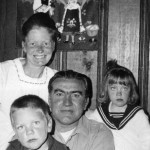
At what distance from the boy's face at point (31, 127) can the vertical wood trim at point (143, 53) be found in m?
0.85

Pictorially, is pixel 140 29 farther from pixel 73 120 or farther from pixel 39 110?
pixel 39 110

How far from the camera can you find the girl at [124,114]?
7.59 ft

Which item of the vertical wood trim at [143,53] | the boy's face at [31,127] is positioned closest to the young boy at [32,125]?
the boy's face at [31,127]

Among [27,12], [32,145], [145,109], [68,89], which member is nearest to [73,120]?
[68,89]

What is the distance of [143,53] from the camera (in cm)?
240

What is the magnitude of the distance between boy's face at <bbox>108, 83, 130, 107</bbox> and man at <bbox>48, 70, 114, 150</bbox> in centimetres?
24

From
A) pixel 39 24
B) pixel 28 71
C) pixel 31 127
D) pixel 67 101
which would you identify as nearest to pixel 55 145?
pixel 31 127

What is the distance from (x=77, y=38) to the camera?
2561mm

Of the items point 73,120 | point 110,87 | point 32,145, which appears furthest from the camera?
point 110,87

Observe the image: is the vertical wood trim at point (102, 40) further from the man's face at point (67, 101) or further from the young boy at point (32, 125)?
the young boy at point (32, 125)

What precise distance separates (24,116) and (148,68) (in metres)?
1.04

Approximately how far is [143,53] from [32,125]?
3.42 feet

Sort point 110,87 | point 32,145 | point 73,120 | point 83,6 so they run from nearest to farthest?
1. point 32,145
2. point 73,120
3. point 110,87
4. point 83,6

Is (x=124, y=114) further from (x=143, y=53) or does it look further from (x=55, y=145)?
(x=55, y=145)
